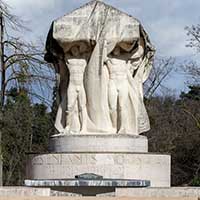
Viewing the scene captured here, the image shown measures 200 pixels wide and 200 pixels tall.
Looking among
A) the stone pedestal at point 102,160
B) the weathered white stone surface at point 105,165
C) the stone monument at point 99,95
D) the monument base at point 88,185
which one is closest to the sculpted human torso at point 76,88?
the stone monument at point 99,95

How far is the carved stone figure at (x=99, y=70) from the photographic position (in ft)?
57.6

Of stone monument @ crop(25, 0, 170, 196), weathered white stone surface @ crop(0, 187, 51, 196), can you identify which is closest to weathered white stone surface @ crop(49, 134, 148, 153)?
stone monument @ crop(25, 0, 170, 196)

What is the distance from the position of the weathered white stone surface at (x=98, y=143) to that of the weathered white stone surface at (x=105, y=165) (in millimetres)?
418

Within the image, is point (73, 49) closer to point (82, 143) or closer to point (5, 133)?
point (82, 143)

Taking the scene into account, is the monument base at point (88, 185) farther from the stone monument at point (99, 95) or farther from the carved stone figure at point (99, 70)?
the carved stone figure at point (99, 70)

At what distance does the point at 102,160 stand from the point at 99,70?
7.65ft

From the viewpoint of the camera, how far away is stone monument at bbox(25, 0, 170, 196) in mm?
16875

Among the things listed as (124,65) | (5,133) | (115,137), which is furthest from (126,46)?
(5,133)

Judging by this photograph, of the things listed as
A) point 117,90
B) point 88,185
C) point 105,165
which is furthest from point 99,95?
point 88,185

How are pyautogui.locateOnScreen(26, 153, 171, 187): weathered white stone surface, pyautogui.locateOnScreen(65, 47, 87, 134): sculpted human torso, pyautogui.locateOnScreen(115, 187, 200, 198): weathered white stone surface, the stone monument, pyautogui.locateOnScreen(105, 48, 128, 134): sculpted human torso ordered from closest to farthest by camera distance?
pyautogui.locateOnScreen(115, 187, 200, 198): weathered white stone surface → pyautogui.locateOnScreen(26, 153, 171, 187): weathered white stone surface → the stone monument → pyautogui.locateOnScreen(105, 48, 128, 134): sculpted human torso → pyautogui.locateOnScreen(65, 47, 87, 134): sculpted human torso

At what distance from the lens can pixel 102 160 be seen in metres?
16.5

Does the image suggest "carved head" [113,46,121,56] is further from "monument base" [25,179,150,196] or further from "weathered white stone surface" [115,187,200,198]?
"weathered white stone surface" [115,187,200,198]

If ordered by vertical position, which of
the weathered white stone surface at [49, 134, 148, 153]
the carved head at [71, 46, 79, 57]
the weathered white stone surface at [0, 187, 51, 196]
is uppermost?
the carved head at [71, 46, 79, 57]

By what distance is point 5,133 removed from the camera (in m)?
36.2
